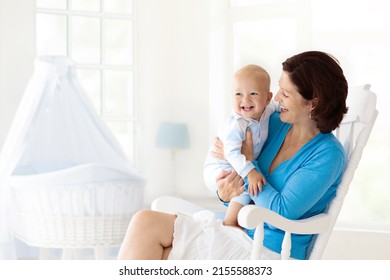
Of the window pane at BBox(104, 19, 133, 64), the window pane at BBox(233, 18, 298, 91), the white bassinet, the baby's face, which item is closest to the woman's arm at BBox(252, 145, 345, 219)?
the baby's face

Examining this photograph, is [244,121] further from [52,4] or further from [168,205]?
[52,4]

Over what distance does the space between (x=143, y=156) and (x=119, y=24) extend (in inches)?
43.4

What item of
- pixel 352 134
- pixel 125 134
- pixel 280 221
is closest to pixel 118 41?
pixel 125 134

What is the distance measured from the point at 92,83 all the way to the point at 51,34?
501mm

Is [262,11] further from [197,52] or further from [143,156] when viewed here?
[143,156]

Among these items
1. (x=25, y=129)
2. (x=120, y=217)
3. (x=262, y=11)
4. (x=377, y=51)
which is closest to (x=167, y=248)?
(x=120, y=217)

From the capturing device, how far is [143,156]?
540cm

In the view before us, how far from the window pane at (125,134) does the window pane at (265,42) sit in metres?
1.02

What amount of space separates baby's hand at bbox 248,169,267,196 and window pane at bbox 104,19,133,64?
3277 millimetres

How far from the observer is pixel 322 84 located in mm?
2188

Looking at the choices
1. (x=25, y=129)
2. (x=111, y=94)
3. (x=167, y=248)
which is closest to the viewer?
(x=167, y=248)

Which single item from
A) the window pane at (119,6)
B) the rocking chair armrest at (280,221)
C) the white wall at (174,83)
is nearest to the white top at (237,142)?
the rocking chair armrest at (280,221)

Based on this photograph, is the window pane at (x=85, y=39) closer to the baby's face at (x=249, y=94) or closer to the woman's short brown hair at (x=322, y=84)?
the baby's face at (x=249, y=94)

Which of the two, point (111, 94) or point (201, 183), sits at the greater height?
point (111, 94)
